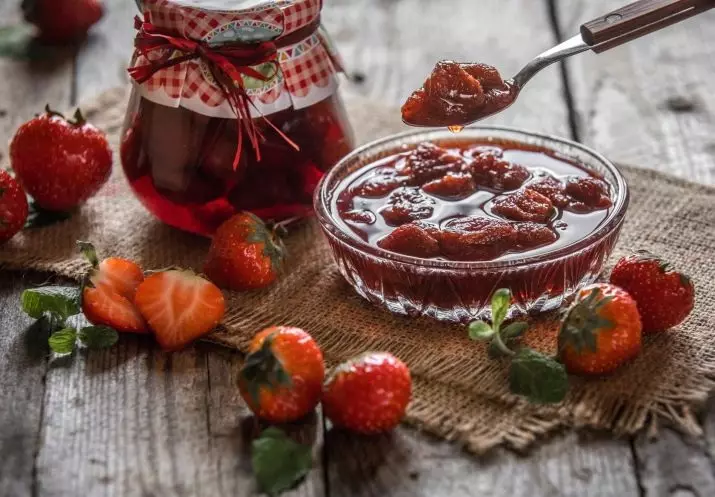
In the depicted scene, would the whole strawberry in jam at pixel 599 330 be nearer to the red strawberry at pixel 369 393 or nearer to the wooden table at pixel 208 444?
the wooden table at pixel 208 444

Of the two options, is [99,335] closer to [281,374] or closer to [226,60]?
[281,374]

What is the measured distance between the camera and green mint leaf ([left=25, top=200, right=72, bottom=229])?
8.02 ft

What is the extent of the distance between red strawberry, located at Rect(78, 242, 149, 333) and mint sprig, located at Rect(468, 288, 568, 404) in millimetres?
609

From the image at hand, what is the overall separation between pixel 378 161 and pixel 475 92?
0.34 meters

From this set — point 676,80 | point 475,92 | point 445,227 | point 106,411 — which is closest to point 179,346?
point 106,411

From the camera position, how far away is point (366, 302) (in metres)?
2.14

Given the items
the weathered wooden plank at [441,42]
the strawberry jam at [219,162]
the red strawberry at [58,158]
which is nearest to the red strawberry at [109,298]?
the strawberry jam at [219,162]

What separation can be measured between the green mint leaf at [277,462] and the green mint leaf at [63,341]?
0.50 metres

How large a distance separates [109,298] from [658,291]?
0.97m

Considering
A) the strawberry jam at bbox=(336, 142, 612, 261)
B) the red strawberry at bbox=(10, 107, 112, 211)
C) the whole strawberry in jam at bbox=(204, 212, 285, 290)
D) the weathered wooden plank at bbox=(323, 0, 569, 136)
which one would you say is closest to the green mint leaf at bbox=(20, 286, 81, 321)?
the whole strawberry in jam at bbox=(204, 212, 285, 290)

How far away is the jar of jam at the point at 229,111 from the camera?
6.97ft

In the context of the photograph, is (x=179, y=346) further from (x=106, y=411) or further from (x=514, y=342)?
(x=514, y=342)

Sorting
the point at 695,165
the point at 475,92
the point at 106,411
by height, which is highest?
the point at 475,92

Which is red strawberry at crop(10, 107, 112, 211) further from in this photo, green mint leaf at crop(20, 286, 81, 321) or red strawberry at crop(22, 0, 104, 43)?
red strawberry at crop(22, 0, 104, 43)
